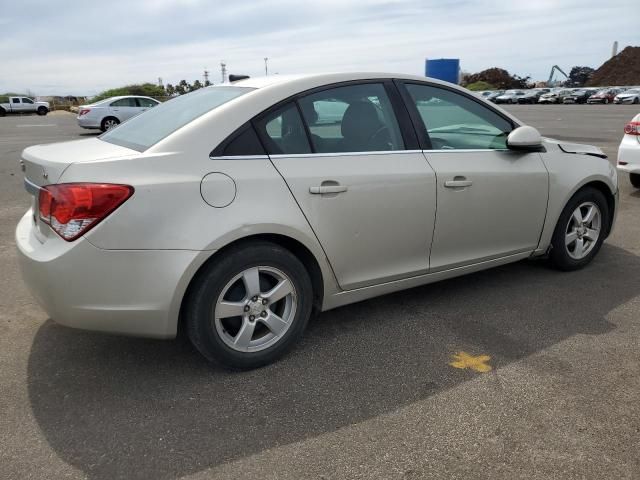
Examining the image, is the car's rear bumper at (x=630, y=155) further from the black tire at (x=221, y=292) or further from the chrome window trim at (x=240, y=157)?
the chrome window trim at (x=240, y=157)

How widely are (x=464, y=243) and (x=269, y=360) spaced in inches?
61.0

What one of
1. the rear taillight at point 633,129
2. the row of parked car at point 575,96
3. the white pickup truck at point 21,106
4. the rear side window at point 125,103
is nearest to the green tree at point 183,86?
the white pickup truck at point 21,106

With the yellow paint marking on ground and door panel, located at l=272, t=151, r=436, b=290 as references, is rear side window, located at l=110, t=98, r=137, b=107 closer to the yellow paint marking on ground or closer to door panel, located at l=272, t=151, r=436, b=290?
door panel, located at l=272, t=151, r=436, b=290

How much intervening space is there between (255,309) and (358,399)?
71 centimetres

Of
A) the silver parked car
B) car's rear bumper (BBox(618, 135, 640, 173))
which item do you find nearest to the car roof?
the silver parked car

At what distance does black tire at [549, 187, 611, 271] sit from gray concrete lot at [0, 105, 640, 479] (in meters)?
0.51

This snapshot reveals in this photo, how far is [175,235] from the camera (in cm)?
259

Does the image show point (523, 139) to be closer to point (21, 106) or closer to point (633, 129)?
point (633, 129)

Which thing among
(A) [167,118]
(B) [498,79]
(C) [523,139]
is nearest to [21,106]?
(A) [167,118]

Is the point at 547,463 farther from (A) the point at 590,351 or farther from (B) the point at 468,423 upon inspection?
(A) the point at 590,351

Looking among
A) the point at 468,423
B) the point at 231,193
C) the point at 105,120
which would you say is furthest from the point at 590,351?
the point at 105,120

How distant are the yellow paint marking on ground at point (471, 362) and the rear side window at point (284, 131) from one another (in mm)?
1443

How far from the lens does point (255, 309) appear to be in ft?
9.55

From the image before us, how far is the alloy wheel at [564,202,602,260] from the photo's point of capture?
4.36 metres
